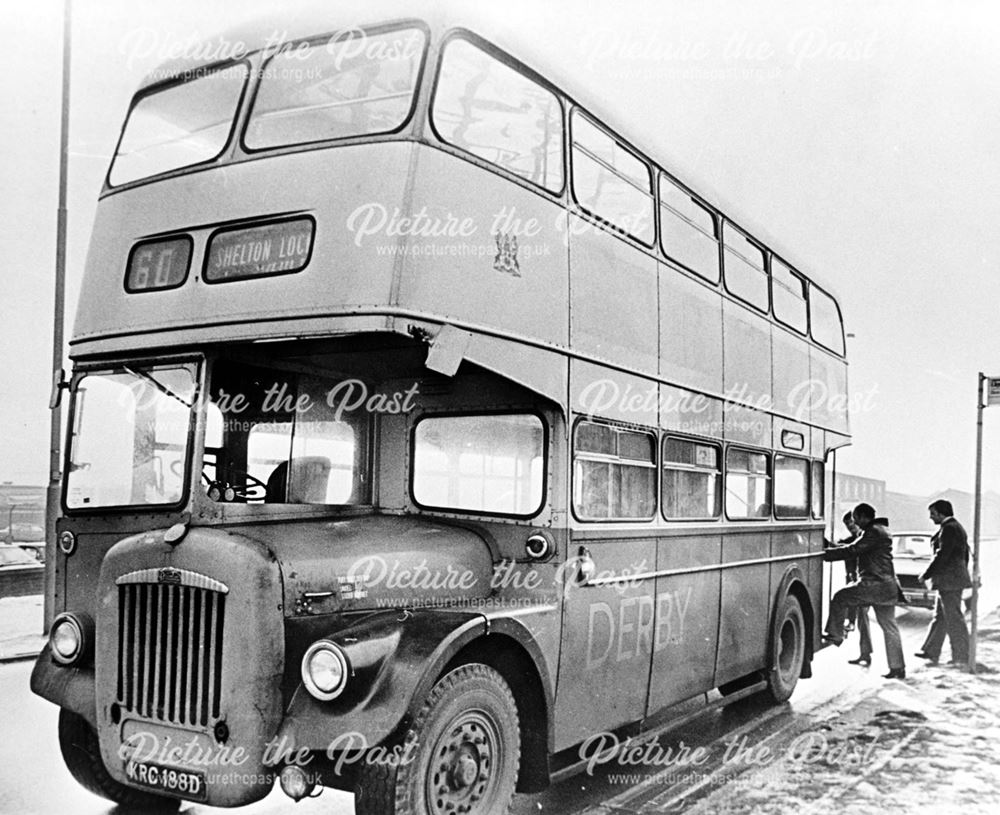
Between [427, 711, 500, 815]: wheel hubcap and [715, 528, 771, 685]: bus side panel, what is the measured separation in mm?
2885

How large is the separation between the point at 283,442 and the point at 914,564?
11531 mm

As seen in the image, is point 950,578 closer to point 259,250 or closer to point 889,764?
point 889,764

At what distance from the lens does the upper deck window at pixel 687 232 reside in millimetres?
6328

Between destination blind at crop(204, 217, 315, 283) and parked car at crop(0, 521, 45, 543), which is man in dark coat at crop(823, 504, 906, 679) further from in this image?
parked car at crop(0, 521, 45, 543)

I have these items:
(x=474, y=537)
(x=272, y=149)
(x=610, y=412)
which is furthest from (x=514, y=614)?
(x=272, y=149)

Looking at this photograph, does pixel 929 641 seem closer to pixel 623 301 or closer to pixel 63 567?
pixel 623 301

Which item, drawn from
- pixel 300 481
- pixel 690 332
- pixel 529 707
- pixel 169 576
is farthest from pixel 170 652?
pixel 690 332

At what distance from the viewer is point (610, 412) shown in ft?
17.7

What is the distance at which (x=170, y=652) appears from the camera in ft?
13.3

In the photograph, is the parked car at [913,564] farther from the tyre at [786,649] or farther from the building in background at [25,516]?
the building in background at [25,516]

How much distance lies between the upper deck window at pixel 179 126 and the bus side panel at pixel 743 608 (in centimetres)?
431

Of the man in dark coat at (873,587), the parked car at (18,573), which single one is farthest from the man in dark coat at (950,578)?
the parked car at (18,573)

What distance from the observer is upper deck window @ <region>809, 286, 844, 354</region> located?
941cm

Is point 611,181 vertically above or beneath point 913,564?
above
